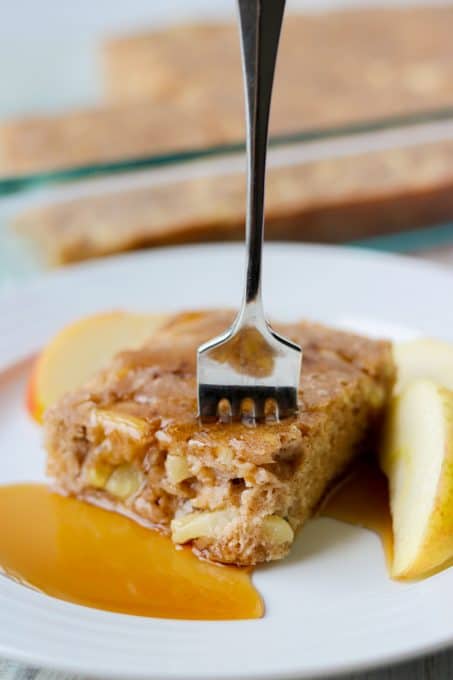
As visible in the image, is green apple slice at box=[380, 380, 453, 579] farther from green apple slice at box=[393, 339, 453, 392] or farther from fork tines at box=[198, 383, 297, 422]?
fork tines at box=[198, 383, 297, 422]

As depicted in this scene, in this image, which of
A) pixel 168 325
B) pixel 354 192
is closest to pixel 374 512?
pixel 168 325

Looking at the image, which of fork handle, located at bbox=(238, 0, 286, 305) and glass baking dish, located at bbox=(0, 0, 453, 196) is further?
glass baking dish, located at bbox=(0, 0, 453, 196)

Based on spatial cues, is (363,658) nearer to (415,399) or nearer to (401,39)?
(415,399)

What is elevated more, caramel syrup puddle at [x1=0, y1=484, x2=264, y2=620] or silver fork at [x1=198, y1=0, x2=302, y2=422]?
silver fork at [x1=198, y1=0, x2=302, y2=422]

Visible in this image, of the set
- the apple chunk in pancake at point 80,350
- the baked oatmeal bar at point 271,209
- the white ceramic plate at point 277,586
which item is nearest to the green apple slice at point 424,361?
the white ceramic plate at point 277,586

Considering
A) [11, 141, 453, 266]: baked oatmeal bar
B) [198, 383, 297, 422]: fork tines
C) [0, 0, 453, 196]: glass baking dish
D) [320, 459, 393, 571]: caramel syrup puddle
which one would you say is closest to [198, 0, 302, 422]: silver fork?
[198, 383, 297, 422]: fork tines

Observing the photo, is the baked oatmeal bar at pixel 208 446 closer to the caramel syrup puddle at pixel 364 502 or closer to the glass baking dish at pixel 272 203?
the caramel syrup puddle at pixel 364 502
